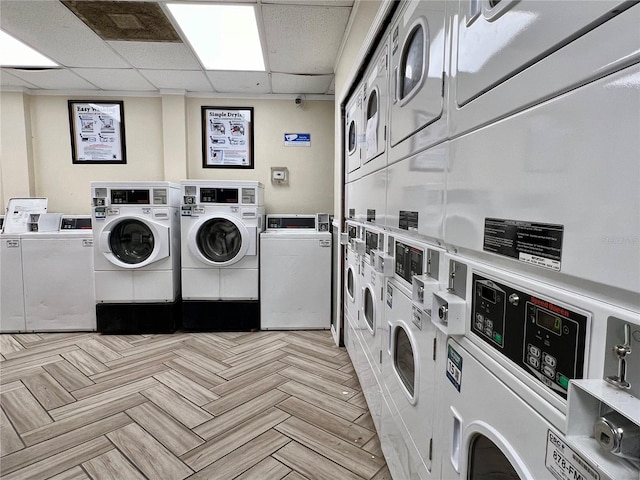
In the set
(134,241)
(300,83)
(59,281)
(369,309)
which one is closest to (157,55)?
(300,83)

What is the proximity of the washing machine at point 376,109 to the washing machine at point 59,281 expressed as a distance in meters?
2.88

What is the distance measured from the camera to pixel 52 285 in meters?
3.28

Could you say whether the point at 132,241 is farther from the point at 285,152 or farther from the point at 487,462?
the point at 487,462

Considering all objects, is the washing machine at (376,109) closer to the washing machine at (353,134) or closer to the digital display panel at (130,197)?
the washing machine at (353,134)

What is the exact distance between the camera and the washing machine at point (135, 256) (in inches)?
124

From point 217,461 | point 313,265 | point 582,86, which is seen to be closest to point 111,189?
point 313,265

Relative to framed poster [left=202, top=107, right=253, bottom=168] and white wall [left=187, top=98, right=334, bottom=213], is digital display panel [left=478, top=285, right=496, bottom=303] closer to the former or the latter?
white wall [left=187, top=98, right=334, bottom=213]

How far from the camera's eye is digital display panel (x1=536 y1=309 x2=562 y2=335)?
0.52 metres

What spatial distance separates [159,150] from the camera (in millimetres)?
3992

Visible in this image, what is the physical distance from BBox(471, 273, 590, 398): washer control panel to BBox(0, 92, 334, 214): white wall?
347cm

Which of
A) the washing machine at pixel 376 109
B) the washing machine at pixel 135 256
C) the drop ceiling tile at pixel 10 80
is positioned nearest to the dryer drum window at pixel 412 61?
the washing machine at pixel 376 109

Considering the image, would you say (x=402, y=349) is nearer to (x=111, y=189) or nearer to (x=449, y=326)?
(x=449, y=326)

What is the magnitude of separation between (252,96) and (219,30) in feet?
4.44

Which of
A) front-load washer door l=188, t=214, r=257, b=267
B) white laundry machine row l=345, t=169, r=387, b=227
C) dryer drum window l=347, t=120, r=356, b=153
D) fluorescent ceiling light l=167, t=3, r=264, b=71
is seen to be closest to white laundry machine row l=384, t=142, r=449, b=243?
white laundry machine row l=345, t=169, r=387, b=227
